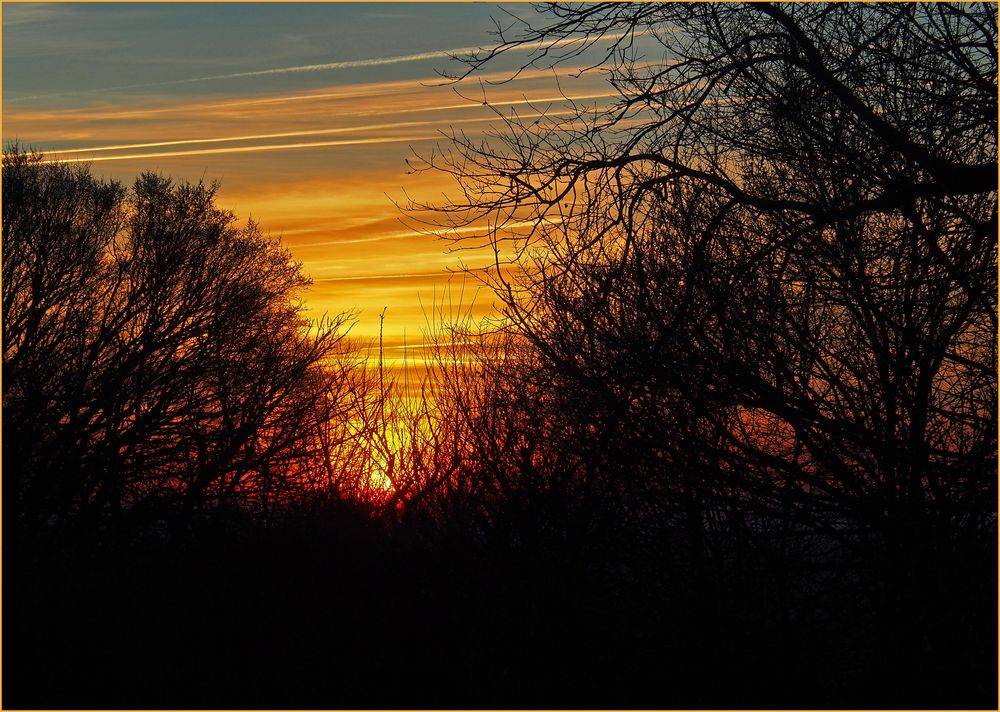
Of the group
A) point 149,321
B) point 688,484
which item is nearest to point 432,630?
point 688,484

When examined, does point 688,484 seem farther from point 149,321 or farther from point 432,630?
point 149,321

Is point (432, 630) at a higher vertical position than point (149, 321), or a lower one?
lower

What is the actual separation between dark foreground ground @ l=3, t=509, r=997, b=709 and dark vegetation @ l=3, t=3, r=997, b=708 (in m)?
0.03

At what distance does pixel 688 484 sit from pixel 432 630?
9.87ft

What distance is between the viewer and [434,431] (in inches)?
496

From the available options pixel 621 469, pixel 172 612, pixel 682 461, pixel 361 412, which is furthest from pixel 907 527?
pixel 361 412

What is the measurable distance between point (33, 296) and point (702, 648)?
18.1 meters

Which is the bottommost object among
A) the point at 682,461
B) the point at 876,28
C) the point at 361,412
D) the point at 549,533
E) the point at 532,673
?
the point at 532,673

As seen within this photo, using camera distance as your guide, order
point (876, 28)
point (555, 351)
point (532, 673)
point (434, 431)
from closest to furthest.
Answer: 1. point (876, 28)
2. point (532, 673)
3. point (555, 351)
4. point (434, 431)

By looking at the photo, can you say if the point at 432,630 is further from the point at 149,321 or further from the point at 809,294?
the point at 149,321

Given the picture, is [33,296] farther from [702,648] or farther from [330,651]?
[702,648]

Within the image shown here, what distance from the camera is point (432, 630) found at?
10.0 m

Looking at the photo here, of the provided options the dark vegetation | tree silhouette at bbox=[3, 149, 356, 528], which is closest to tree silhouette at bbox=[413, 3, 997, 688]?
the dark vegetation

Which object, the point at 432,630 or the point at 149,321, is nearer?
the point at 432,630
